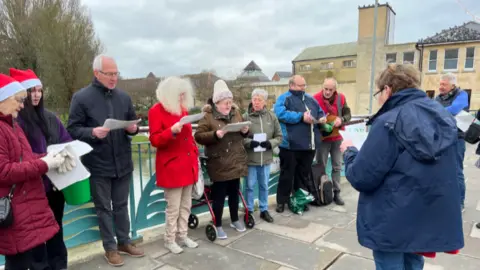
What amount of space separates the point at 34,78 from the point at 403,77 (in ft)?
8.31

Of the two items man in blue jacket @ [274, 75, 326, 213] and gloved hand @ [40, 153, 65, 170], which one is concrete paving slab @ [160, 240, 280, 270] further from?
gloved hand @ [40, 153, 65, 170]

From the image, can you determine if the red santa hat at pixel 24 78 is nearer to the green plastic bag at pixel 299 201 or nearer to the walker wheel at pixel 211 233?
the walker wheel at pixel 211 233

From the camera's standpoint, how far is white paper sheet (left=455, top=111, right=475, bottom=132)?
4.29 m

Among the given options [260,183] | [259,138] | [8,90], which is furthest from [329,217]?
[8,90]

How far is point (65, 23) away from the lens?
1770 cm

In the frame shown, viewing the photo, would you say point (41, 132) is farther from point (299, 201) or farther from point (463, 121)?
point (463, 121)

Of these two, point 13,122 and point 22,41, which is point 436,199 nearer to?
point 13,122

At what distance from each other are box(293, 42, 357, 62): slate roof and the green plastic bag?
140 ft

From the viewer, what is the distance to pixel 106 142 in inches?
116

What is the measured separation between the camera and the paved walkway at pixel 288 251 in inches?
122

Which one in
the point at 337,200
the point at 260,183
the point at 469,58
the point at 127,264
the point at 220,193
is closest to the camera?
the point at 127,264

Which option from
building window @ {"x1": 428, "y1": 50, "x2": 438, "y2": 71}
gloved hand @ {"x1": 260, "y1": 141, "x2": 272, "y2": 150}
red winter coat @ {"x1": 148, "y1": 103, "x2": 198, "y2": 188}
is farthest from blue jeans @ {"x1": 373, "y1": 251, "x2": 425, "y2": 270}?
building window @ {"x1": 428, "y1": 50, "x2": 438, "y2": 71}

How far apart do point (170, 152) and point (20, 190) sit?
54.5 inches

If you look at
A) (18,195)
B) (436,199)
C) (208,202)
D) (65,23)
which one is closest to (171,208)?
(208,202)
